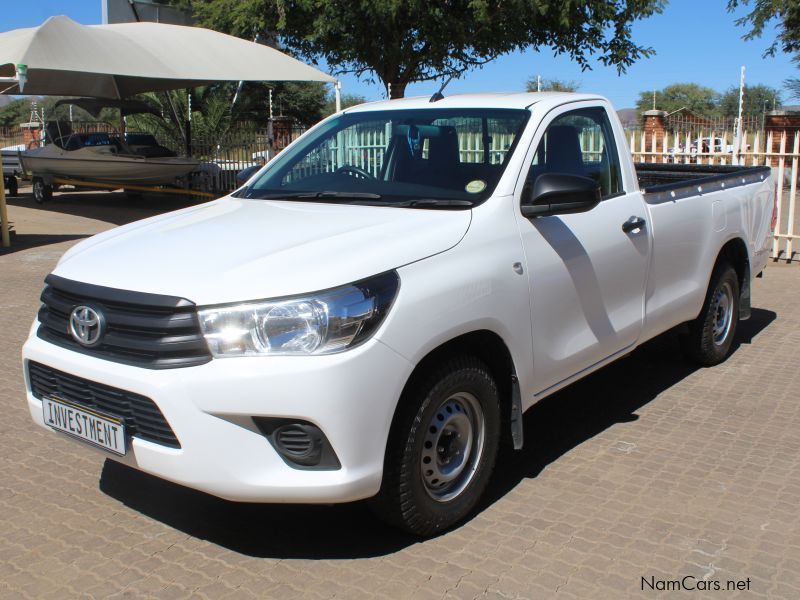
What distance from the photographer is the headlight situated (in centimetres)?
311

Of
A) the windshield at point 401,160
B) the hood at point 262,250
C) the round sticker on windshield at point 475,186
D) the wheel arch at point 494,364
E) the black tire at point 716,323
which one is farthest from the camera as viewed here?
the black tire at point 716,323

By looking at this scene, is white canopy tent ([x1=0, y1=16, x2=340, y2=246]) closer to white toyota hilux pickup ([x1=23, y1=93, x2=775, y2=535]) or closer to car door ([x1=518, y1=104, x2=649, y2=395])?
white toyota hilux pickup ([x1=23, y1=93, x2=775, y2=535])

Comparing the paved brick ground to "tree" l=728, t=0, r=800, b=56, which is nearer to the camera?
the paved brick ground

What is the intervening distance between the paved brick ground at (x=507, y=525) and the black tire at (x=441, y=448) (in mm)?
164

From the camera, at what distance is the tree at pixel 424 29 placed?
16641mm

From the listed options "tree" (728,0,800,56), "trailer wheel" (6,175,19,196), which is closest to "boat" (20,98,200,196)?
"trailer wheel" (6,175,19,196)

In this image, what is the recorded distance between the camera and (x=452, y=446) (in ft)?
12.3

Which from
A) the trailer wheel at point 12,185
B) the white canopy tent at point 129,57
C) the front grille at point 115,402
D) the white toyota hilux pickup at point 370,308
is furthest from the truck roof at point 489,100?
the trailer wheel at point 12,185

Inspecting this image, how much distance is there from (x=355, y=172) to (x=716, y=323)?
3.24 m

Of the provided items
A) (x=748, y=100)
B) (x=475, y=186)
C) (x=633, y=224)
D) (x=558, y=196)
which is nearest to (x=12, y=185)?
(x=633, y=224)

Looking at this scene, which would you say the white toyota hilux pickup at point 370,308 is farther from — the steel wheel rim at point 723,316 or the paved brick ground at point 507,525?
the steel wheel rim at point 723,316

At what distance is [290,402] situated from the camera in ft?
10.0


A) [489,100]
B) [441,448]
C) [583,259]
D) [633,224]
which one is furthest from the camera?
[633,224]

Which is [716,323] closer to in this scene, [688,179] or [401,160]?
[688,179]
